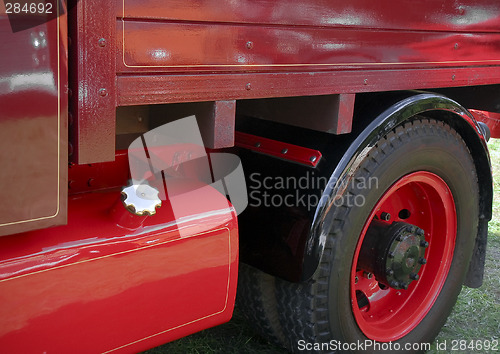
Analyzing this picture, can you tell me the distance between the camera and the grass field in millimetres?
2420

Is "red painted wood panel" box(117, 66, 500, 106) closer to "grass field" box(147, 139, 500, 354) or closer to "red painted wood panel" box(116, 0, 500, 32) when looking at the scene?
"red painted wood panel" box(116, 0, 500, 32)

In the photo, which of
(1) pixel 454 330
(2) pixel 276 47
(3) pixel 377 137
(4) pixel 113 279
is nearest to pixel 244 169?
(3) pixel 377 137

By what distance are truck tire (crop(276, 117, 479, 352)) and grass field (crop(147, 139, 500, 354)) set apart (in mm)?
304

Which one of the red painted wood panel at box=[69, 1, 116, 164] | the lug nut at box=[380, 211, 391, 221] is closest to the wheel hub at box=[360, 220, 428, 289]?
the lug nut at box=[380, 211, 391, 221]

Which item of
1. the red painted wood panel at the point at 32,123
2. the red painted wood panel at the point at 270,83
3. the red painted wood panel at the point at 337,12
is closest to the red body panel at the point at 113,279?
the red painted wood panel at the point at 32,123

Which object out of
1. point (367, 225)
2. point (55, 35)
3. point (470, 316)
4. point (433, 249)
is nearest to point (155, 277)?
point (55, 35)

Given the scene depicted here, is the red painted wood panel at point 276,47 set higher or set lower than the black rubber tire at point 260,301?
higher

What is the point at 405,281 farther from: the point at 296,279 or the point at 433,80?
the point at 433,80

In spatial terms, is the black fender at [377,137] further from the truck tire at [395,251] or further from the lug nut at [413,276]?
the lug nut at [413,276]

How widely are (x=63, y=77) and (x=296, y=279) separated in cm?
94

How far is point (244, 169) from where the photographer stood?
Answer: 2.04m

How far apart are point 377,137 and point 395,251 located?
410 mm

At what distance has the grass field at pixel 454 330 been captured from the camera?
2.42 m

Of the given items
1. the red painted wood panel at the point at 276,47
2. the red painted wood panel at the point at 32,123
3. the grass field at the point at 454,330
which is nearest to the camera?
the red painted wood panel at the point at 32,123
